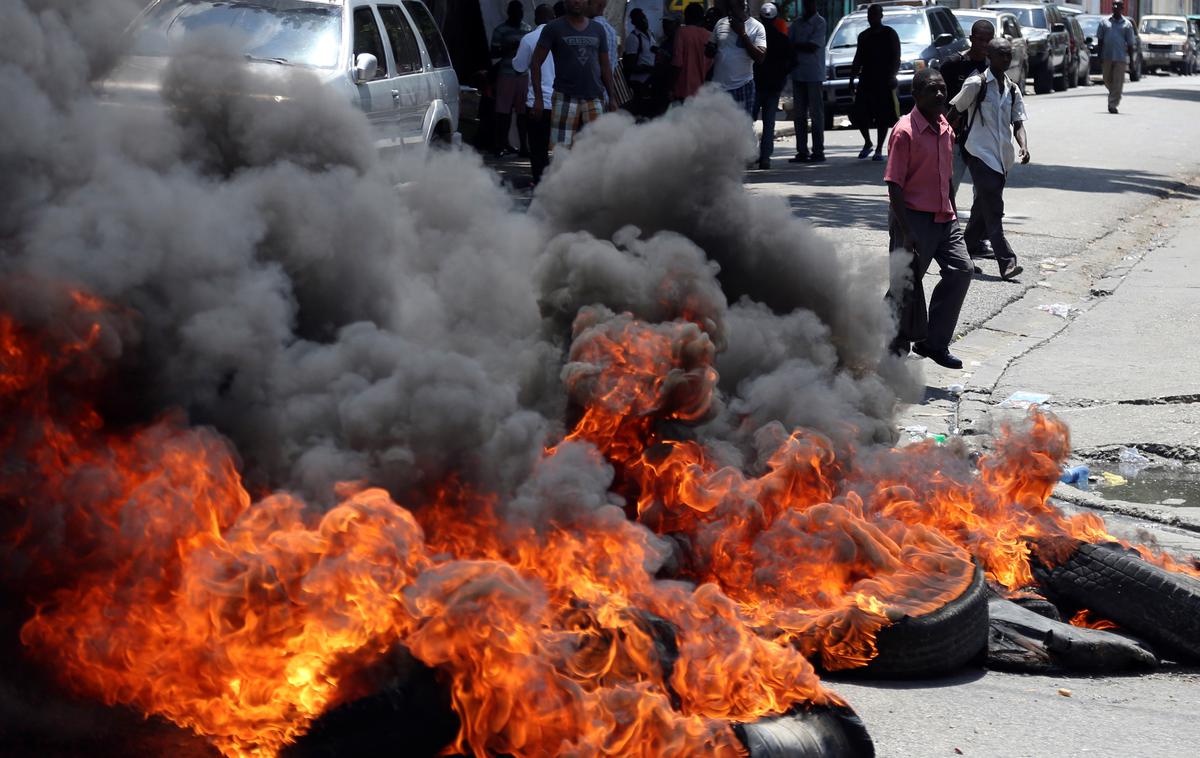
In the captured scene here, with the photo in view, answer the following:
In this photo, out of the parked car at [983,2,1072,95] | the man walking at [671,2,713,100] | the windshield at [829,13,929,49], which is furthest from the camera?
the parked car at [983,2,1072,95]

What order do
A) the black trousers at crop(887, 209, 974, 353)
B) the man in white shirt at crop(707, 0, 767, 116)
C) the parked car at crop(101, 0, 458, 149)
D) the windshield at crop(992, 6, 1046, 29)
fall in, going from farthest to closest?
the windshield at crop(992, 6, 1046, 29) → the man in white shirt at crop(707, 0, 767, 116) → the parked car at crop(101, 0, 458, 149) → the black trousers at crop(887, 209, 974, 353)

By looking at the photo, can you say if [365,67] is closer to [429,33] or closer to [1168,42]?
[429,33]

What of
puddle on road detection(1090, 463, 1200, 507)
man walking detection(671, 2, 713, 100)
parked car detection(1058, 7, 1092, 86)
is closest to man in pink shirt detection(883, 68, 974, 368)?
puddle on road detection(1090, 463, 1200, 507)

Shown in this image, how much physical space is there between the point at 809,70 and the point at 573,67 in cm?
790

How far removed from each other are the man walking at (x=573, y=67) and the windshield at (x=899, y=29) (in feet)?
49.6

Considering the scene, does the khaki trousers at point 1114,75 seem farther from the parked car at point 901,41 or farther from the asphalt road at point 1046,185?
the parked car at point 901,41

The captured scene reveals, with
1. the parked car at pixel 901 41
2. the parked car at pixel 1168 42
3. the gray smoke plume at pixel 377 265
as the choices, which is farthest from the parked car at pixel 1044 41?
the gray smoke plume at pixel 377 265

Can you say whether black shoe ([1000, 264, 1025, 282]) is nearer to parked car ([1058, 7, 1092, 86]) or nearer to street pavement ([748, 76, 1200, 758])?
street pavement ([748, 76, 1200, 758])

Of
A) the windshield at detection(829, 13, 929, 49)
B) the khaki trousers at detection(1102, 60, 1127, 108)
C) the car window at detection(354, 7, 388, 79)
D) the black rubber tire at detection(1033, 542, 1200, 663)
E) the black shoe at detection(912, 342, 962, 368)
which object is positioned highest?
the car window at detection(354, 7, 388, 79)

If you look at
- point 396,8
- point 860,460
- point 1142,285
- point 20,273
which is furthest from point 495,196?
point 1142,285

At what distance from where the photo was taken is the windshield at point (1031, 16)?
3716 cm

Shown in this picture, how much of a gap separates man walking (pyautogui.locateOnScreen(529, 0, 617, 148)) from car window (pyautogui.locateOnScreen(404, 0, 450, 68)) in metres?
1.41

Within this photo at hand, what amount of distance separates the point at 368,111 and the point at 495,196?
4871 mm

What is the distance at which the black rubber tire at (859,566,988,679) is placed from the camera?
4555mm
